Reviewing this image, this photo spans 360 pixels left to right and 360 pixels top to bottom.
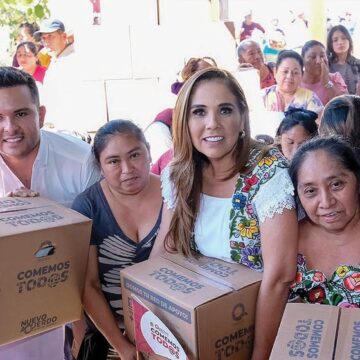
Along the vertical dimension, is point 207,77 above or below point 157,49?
below

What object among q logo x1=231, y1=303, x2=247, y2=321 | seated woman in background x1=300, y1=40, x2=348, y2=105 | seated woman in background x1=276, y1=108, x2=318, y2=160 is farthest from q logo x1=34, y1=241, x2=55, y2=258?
seated woman in background x1=300, y1=40, x2=348, y2=105

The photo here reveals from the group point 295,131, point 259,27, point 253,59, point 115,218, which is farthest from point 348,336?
point 259,27

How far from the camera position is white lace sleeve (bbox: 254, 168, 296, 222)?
52.3 inches

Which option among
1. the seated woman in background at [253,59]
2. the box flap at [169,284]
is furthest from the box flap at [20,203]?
the seated woman in background at [253,59]

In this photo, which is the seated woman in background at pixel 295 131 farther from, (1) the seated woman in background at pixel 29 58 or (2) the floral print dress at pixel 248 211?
(1) the seated woman in background at pixel 29 58

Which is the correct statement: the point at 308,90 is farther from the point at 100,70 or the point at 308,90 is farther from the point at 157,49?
the point at 100,70

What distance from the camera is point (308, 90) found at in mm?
3646

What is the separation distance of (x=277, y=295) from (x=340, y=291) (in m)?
0.16

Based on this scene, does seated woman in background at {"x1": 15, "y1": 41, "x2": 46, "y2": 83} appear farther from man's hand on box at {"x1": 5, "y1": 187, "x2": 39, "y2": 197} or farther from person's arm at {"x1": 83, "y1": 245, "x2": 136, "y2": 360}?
person's arm at {"x1": 83, "y1": 245, "x2": 136, "y2": 360}

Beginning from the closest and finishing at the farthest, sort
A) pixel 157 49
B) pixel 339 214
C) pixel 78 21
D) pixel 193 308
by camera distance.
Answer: pixel 193 308 → pixel 339 214 → pixel 157 49 → pixel 78 21

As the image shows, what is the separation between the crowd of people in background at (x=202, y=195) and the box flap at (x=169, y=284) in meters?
0.14

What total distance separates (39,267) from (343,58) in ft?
13.7

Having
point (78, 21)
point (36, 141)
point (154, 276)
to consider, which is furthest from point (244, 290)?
point (78, 21)

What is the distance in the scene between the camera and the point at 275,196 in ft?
4.38
